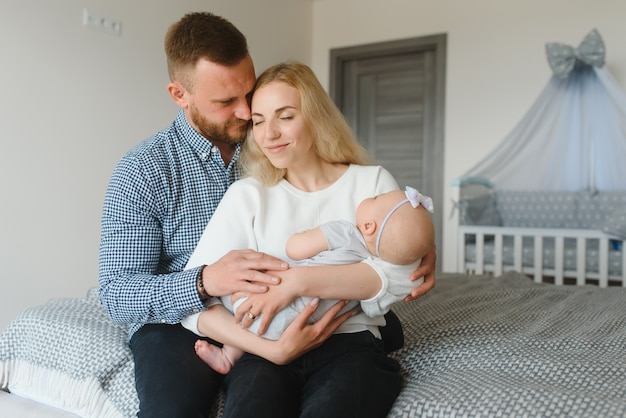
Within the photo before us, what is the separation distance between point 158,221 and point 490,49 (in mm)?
3304

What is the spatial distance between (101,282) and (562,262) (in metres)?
2.51

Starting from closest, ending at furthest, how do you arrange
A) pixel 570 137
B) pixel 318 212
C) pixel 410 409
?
pixel 410 409
pixel 318 212
pixel 570 137

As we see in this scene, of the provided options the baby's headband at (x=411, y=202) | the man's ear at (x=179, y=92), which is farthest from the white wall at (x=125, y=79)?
the baby's headband at (x=411, y=202)

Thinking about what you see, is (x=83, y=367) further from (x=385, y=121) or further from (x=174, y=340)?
(x=385, y=121)

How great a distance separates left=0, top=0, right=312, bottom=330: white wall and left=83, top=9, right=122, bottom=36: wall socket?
0.10ft

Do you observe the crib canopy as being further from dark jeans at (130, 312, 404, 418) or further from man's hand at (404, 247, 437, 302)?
dark jeans at (130, 312, 404, 418)

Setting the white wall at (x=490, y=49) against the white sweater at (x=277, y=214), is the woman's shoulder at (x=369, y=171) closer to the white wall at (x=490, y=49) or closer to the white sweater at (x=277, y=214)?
the white sweater at (x=277, y=214)

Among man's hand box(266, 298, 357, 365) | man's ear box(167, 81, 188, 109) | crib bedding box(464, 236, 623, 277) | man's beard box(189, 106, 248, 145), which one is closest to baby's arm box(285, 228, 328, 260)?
man's hand box(266, 298, 357, 365)

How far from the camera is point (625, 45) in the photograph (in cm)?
356

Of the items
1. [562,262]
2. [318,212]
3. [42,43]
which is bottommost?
[562,262]

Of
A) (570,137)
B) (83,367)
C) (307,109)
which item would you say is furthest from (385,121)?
(83,367)

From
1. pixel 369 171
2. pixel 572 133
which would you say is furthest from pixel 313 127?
pixel 572 133

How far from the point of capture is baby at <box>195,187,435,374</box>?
1065mm

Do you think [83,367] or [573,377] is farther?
[83,367]
